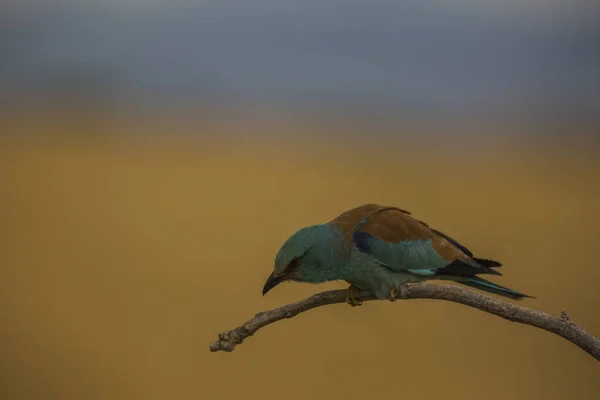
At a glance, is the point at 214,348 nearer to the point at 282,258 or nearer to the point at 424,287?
the point at 282,258

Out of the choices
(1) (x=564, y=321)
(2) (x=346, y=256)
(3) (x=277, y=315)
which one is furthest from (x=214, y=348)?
(1) (x=564, y=321)

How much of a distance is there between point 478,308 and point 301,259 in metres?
0.44

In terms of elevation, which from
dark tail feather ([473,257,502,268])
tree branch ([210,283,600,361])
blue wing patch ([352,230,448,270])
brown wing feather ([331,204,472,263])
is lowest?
tree branch ([210,283,600,361])

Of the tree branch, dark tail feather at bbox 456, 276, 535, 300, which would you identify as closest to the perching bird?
dark tail feather at bbox 456, 276, 535, 300

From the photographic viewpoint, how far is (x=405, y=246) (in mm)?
1672

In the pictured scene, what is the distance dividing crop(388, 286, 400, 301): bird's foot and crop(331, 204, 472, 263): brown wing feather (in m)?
0.12

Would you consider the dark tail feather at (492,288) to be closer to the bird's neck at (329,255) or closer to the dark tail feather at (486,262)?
the dark tail feather at (486,262)

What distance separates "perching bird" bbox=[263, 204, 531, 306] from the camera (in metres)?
1.58

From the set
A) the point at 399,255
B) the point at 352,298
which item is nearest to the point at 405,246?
the point at 399,255

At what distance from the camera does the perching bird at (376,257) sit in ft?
5.18

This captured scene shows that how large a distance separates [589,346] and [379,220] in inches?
24.5

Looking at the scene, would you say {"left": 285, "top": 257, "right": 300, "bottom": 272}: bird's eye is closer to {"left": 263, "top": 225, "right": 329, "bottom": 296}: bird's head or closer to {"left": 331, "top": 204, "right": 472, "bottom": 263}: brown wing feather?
{"left": 263, "top": 225, "right": 329, "bottom": 296}: bird's head

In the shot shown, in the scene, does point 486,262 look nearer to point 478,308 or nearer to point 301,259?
point 478,308

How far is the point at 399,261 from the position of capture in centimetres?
165
